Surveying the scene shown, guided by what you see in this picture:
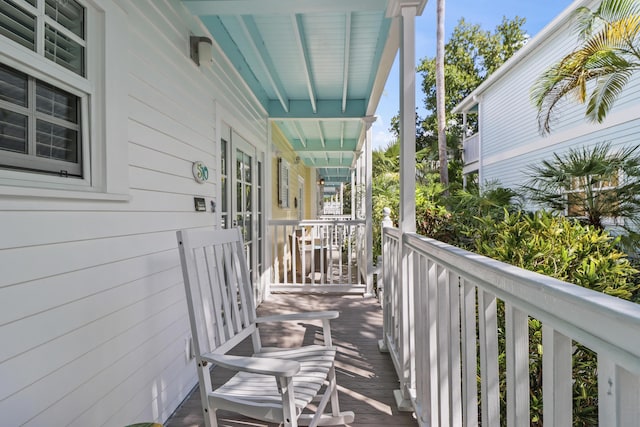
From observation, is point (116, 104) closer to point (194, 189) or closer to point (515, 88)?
point (194, 189)

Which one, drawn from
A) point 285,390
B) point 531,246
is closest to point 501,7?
point 531,246

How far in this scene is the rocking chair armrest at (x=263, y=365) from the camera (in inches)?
53.8

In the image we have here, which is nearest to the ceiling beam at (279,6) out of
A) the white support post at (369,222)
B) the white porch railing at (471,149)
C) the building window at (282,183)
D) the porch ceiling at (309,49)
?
the porch ceiling at (309,49)

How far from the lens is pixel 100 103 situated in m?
1.66

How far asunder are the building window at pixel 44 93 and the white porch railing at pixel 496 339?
1.50 meters

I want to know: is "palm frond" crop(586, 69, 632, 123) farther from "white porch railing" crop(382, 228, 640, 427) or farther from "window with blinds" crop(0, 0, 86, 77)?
"window with blinds" crop(0, 0, 86, 77)

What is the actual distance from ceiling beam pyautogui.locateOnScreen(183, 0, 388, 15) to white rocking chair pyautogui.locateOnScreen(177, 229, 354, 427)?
1.53 meters

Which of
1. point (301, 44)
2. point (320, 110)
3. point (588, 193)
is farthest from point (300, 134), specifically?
point (588, 193)

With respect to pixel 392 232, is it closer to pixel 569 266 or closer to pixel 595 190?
pixel 569 266

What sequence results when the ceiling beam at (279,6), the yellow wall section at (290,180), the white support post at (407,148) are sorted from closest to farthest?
the white support post at (407,148), the ceiling beam at (279,6), the yellow wall section at (290,180)

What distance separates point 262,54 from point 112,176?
2.61 metres

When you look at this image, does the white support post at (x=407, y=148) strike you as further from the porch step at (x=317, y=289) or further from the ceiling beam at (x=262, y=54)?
the porch step at (x=317, y=289)

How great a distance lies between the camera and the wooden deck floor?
2244mm

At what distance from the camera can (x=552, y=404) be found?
757mm
